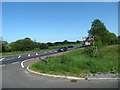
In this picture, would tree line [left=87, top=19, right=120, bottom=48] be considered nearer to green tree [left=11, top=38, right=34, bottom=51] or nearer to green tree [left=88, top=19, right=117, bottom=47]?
green tree [left=88, top=19, right=117, bottom=47]

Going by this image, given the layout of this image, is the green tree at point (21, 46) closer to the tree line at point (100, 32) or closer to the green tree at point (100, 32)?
the tree line at point (100, 32)

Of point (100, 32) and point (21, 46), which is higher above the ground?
point (100, 32)

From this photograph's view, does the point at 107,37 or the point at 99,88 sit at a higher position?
the point at 107,37

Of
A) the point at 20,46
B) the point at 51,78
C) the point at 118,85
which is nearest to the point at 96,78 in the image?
the point at 118,85

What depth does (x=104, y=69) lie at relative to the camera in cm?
A: 904

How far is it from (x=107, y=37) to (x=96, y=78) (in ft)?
46.3

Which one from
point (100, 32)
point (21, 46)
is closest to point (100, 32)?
point (100, 32)

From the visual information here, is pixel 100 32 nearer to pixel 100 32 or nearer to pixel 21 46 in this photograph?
pixel 100 32

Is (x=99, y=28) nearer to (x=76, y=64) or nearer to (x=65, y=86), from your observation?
(x=76, y=64)

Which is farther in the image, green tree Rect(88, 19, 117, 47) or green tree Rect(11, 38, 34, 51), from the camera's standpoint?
green tree Rect(11, 38, 34, 51)

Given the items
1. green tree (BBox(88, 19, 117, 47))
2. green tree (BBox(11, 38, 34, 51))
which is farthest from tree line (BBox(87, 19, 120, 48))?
green tree (BBox(11, 38, 34, 51))

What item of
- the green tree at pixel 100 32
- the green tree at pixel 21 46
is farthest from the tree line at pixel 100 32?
the green tree at pixel 21 46

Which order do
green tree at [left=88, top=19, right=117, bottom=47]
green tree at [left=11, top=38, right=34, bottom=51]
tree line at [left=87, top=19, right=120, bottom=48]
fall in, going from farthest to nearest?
green tree at [left=11, top=38, right=34, bottom=51] < green tree at [left=88, top=19, right=117, bottom=47] < tree line at [left=87, top=19, right=120, bottom=48]

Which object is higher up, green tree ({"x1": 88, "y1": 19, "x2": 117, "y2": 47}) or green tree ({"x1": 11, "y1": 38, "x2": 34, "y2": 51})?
green tree ({"x1": 88, "y1": 19, "x2": 117, "y2": 47})
